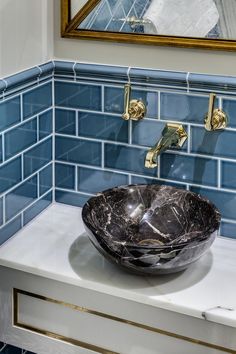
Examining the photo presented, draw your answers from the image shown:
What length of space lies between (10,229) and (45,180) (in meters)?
0.23

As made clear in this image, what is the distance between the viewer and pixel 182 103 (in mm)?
1741

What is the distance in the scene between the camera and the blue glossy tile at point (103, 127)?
1835 millimetres

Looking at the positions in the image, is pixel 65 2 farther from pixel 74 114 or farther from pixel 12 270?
pixel 12 270

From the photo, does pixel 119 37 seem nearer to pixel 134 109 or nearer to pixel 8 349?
pixel 134 109

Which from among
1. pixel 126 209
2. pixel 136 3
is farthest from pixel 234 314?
pixel 136 3

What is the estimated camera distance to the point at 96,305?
5.17ft

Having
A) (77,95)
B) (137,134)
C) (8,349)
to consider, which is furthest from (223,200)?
(8,349)

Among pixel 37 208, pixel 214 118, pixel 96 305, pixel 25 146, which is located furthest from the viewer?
pixel 37 208

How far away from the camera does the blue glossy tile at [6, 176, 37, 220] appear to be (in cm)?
174

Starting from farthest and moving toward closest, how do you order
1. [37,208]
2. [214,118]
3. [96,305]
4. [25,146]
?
[37,208]
[25,146]
[214,118]
[96,305]

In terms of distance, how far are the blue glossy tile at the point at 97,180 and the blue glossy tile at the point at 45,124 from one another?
15 centimetres

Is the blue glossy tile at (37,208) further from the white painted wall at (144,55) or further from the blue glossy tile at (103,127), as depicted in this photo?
the white painted wall at (144,55)

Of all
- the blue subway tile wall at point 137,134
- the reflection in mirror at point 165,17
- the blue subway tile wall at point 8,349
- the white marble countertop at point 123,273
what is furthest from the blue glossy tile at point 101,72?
the blue subway tile wall at point 8,349

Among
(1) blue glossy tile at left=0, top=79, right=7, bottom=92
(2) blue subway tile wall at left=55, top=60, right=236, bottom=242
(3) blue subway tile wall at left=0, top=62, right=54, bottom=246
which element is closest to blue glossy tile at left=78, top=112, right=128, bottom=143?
(2) blue subway tile wall at left=55, top=60, right=236, bottom=242
